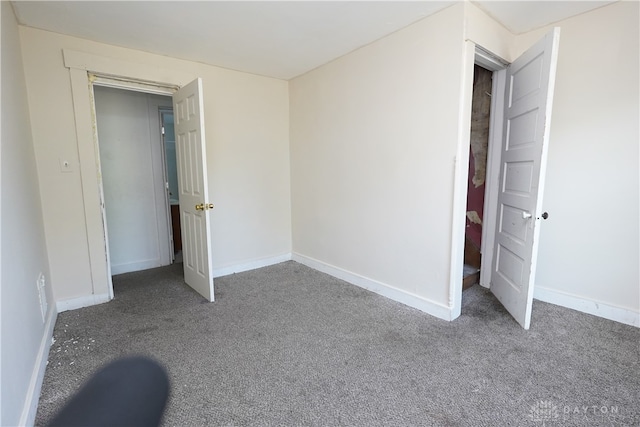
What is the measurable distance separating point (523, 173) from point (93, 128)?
360cm

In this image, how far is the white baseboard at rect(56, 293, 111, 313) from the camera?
266cm

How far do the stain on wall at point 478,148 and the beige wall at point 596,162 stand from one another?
1.35 feet

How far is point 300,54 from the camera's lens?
2994mm

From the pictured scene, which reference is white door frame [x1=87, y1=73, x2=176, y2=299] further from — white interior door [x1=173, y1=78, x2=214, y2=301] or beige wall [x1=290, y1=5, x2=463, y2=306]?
beige wall [x1=290, y1=5, x2=463, y2=306]

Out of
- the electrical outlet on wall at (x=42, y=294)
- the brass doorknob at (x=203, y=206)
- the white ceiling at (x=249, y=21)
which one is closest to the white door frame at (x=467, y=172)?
the white ceiling at (x=249, y=21)

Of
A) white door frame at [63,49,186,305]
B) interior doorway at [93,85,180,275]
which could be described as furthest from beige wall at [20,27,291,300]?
interior doorway at [93,85,180,275]

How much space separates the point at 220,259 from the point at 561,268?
336 centimetres

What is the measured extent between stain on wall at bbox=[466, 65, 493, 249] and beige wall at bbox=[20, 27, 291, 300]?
2.16m

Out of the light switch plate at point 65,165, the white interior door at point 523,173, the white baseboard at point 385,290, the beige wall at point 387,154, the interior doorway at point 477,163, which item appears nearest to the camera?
the white interior door at point 523,173

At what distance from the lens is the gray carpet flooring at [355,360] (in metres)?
1.53

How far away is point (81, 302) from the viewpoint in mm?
2744

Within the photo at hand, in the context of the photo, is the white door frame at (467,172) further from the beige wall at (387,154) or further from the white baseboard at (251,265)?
the white baseboard at (251,265)

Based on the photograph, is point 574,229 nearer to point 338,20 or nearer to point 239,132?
point 338,20

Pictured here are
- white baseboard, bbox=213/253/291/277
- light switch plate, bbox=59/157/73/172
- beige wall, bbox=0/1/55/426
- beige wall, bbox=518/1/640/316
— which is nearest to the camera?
beige wall, bbox=0/1/55/426
